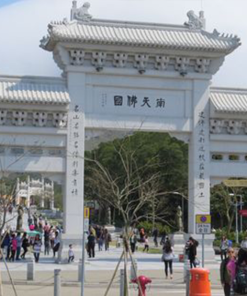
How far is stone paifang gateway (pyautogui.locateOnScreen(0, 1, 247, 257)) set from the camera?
28672 mm

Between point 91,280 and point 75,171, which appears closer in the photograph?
point 91,280

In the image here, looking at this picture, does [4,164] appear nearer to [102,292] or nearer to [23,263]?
[23,263]

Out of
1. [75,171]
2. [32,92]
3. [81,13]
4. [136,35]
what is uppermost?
[81,13]

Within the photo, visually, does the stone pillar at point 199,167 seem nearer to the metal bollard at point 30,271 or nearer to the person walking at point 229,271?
the metal bollard at point 30,271

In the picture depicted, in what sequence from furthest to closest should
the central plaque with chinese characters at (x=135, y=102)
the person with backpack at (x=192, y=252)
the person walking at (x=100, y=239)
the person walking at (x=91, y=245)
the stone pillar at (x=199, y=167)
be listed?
the person walking at (x=100, y=239)
the person walking at (x=91, y=245)
the stone pillar at (x=199, y=167)
the central plaque with chinese characters at (x=135, y=102)
the person with backpack at (x=192, y=252)

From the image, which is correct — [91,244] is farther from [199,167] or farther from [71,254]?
[199,167]

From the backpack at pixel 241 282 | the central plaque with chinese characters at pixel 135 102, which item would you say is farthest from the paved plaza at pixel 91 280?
the central plaque with chinese characters at pixel 135 102

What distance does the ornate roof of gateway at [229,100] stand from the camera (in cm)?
2995

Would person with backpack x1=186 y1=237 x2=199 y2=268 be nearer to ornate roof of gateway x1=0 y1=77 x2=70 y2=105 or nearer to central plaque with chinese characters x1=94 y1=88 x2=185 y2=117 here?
central plaque with chinese characters x1=94 y1=88 x2=185 y2=117

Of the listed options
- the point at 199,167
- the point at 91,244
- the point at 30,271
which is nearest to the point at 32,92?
the point at 199,167

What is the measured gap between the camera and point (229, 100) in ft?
101

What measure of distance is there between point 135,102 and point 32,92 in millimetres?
4383

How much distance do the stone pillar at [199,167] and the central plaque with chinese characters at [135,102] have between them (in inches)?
34.4

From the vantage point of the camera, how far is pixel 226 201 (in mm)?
57875
